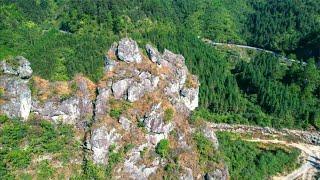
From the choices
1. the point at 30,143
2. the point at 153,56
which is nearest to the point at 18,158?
the point at 30,143

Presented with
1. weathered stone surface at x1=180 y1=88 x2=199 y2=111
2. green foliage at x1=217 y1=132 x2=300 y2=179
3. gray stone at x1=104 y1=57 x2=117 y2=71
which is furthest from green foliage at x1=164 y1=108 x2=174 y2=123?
weathered stone surface at x1=180 y1=88 x2=199 y2=111

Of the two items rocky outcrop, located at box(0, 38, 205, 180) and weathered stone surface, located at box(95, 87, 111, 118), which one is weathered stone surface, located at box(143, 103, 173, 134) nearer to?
rocky outcrop, located at box(0, 38, 205, 180)

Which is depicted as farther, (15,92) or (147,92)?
(147,92)

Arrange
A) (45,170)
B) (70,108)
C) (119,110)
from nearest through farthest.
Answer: (45,170) < (70,108) < (119,110)

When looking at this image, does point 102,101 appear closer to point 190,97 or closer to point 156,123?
point 156,123

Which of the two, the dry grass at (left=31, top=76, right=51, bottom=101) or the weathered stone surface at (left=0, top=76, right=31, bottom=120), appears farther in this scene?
the dry grass at (left=31, top=76, right=51, bottom=101)

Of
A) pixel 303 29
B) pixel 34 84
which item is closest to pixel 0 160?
pixel 34 84

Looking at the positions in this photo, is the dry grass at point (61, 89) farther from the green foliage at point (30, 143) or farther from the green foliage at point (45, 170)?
the green foliage at point (45, 170)
